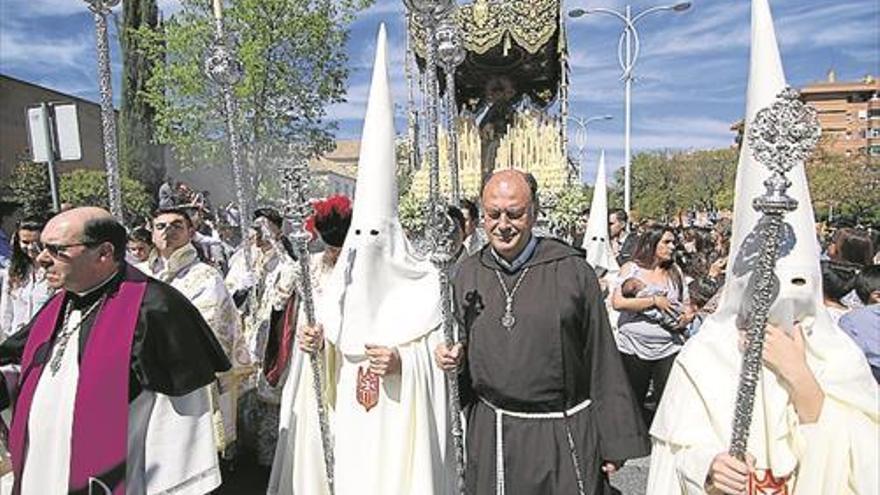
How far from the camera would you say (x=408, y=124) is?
16.5 metres

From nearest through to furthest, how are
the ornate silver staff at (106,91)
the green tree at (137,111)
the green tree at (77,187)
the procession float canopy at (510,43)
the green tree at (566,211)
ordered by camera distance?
the ornate silver staff at (106,91)
the green tree at (566,211)
the procession float canopy at (510,43)
the green tree at (77,187)
the green tree at (137,111)

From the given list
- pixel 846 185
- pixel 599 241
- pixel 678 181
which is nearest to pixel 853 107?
pixel 678 181

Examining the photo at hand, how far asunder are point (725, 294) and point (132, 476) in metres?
2.23

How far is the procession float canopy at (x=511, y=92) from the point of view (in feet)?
54.0

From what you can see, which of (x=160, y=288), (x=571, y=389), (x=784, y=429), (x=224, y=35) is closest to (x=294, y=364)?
(x=160, y=288)

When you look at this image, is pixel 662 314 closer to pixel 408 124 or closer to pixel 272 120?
pixel 408 124

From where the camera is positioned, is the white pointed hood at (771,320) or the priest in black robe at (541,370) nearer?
the white pointed hood at (771,320)

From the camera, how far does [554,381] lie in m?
3.10

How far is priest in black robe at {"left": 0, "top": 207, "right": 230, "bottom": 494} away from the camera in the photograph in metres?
2.81

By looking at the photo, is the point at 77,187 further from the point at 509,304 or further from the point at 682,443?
the point at 682,443

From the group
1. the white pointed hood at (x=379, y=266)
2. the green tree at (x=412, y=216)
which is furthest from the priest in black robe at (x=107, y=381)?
the green tree at (x=412, y=216)

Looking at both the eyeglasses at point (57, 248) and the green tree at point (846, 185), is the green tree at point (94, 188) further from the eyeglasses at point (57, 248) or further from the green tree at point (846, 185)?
the green tree at point (846, 185)

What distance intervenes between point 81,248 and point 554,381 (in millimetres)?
1850

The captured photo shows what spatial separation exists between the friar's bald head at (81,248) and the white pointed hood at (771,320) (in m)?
2.12
